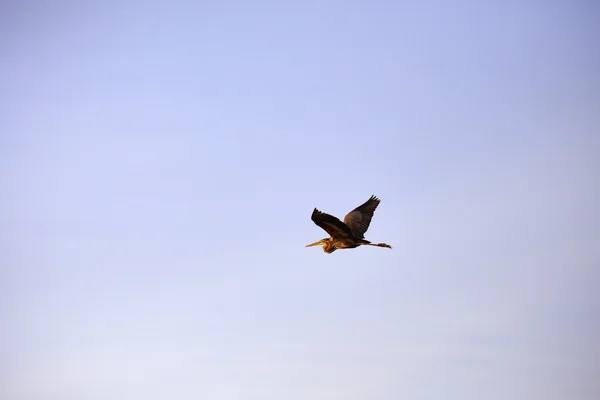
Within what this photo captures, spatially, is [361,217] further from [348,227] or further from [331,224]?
[331,224]

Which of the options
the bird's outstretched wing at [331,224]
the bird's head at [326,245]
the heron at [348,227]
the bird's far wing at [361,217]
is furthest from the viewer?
the bird's far wing at [361,217]

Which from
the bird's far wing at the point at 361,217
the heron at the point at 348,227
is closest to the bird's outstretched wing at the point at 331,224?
the heron at the point at 348,227

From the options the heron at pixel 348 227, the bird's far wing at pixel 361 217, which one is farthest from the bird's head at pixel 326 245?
the bird's far wing at pixel 361 217

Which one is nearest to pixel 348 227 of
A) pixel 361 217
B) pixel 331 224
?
pixel 331 224

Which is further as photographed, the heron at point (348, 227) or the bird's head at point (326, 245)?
the bird's head at point (326, 245)

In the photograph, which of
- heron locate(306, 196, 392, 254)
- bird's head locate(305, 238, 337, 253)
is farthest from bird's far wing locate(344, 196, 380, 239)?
bird's head locate(305, 238, 337, 253)

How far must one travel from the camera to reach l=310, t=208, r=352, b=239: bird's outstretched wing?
139 feet

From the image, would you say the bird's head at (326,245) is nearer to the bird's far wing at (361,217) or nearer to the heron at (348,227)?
the heron at (348,227)

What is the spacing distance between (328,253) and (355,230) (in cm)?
254

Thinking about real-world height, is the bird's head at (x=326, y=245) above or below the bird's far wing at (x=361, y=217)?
below

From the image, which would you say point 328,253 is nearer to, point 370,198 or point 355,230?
point 355,230

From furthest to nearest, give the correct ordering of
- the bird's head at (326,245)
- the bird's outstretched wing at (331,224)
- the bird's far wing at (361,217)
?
the bird's far wing at (361,217) → the bird's head at (326,245) → the bird's outstretched wing at (331,224)

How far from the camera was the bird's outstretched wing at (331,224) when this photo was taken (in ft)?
139

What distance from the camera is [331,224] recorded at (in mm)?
43656
